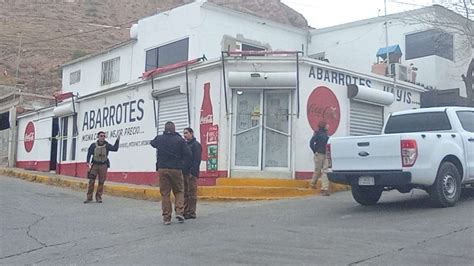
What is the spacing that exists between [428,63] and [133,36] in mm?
11832

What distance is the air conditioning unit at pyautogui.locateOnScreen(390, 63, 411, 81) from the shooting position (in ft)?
72.1

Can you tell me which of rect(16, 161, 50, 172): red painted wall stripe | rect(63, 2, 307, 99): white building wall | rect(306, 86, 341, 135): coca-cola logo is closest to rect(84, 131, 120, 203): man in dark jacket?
rect(306, 86, 341, 135): coca-cola logo

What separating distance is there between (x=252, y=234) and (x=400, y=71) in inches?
573

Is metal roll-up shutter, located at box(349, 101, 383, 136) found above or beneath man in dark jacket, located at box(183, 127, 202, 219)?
above

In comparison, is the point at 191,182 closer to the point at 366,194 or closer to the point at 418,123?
the point at 366,194

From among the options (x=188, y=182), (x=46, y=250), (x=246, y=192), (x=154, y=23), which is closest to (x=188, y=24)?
(x=154, y=23)

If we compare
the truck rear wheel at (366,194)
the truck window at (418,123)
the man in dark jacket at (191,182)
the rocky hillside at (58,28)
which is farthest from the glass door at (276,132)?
the rocky hillside at (58,28)

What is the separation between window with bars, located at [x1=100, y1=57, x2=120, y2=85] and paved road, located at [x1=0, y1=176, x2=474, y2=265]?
37.4 ft

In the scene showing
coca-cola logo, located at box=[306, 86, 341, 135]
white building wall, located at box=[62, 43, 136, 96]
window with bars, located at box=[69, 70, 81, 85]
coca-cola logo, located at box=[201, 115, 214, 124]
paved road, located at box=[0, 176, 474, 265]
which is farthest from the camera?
window with bars, located at box=[69, 70, 81, 85]

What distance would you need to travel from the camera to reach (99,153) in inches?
607

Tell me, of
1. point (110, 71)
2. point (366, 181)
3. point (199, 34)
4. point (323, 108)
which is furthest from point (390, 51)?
→ point (366, 181)

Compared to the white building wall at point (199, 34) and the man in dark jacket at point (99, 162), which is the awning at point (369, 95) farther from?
the man in dark jacket at point (99, 162)

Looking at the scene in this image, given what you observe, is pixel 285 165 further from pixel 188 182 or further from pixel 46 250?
pixel 46 250

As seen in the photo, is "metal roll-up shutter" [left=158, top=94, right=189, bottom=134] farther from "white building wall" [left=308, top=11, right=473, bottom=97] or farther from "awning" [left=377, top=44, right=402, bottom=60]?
"awning" [left=377, top=44, right=402, bottom=60]
